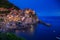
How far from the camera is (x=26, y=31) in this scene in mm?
6723

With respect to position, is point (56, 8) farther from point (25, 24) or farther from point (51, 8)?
point (25, 24)

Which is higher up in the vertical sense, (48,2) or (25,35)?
(48,2)

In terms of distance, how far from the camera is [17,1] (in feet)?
21.8

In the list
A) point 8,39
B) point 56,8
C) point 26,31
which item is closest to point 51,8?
point 56,8

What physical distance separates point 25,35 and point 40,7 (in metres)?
1.02

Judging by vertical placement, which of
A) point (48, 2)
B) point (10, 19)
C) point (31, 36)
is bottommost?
point (31, 36)

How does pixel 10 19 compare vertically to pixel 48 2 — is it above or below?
below

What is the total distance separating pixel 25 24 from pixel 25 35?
37 cm

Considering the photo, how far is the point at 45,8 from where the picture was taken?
6781 millimetres

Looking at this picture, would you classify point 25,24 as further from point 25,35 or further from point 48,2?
point 48,2

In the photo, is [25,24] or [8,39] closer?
[8,39]

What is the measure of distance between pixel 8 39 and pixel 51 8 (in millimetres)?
2816

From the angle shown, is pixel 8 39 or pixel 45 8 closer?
pixel 8 39

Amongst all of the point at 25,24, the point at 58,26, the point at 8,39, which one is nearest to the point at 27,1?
the point at 25,24
